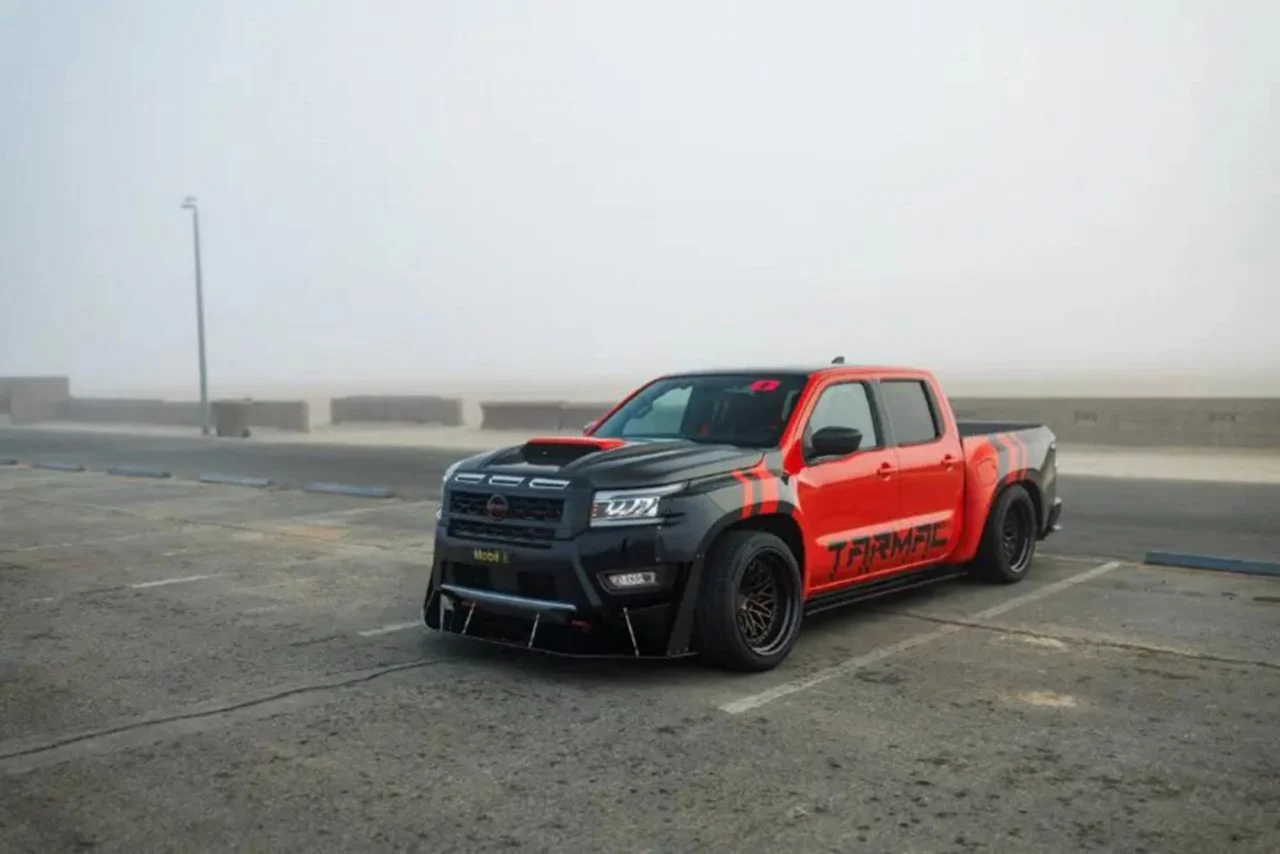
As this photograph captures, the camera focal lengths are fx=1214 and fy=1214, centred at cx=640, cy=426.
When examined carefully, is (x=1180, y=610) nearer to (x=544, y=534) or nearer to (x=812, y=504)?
(x=812, y=504)

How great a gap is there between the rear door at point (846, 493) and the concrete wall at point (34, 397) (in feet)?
136

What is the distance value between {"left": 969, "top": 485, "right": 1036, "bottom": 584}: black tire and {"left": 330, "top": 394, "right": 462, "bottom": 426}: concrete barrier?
26.6m

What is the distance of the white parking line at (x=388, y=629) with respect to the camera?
7695mm

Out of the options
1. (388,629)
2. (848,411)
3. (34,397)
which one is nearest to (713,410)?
(848,411)

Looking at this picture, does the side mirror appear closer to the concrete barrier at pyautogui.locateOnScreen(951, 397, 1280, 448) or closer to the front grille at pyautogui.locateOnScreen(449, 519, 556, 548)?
the front grille at pyautogui.locateOnScreen(449, 519, 556, 548)

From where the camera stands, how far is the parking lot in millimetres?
4379

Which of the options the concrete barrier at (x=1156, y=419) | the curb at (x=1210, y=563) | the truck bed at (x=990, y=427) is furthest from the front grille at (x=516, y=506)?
the concrete barrier at (x=1156, y=419)

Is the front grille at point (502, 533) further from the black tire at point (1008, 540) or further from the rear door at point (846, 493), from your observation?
the black tire at point (1008, 540)

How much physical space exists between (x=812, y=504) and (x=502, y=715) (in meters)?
2.24

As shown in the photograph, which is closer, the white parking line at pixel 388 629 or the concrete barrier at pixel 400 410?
the white parking line at pixel 388 629

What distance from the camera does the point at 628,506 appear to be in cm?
628

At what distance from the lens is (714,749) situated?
5.22m

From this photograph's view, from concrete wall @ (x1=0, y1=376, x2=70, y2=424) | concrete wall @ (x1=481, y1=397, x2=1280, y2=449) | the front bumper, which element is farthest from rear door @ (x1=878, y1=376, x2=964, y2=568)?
concrete wall @ (x1=0, y1=376, x2=70, y2=424)

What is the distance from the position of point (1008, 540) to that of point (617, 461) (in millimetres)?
3992
